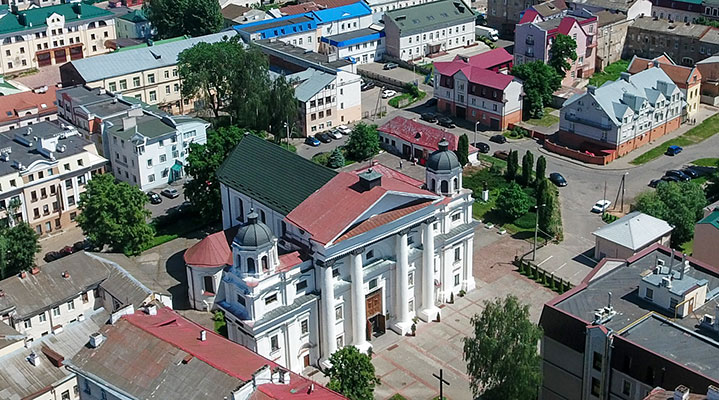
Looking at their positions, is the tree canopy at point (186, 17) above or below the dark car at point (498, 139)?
above

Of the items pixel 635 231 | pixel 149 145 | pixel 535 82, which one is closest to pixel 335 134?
pixel 149 145

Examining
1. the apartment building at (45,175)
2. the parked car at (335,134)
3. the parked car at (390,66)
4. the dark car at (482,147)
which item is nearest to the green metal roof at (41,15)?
the apartment building at (45,175)

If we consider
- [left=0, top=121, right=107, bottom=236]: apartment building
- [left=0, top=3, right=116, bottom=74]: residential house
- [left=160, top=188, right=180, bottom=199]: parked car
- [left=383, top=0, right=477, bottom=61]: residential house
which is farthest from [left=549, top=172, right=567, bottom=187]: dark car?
[left=0, top=3, right=116, bottom=74]: residential house

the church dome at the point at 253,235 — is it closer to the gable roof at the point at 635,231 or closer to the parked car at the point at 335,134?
the gable roof at the point at 635,231

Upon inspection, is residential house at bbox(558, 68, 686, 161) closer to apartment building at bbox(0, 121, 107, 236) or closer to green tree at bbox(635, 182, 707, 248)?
green tree at bbox(635, 182, 707, 248)

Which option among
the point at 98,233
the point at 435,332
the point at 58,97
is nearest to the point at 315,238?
the point at 435,332

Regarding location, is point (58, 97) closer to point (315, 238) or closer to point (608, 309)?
point (315, 238)

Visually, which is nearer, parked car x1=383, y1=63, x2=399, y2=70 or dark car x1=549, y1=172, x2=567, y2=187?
dark car x1=549, y1=172, x2=567, y2=187
